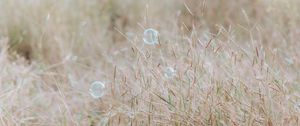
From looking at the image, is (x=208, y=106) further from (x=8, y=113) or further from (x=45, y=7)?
(x=45, y=7)

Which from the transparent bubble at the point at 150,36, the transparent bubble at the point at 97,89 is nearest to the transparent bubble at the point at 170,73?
the transparent bubble at the point at 150,36

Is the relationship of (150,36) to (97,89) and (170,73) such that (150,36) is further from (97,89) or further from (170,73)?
(97,89)

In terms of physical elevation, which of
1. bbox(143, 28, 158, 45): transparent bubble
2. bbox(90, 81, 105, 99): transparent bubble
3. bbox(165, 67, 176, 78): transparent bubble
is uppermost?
bbox(143, 28, 158, 45): transparent bubble

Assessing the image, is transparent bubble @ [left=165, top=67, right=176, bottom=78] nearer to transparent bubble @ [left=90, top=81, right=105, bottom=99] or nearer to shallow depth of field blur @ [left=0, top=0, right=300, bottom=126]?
shallow depth of field blur @ [left=0, top=0, right=300, bottom=126]

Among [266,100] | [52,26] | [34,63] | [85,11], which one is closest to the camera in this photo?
[266,100]

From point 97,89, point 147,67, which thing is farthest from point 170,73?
point 97,89

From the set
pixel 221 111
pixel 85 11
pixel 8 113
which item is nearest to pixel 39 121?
pixel 8 113

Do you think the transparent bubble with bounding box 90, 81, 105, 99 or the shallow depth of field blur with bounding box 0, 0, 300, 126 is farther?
the transparent bubble with bounding box 90, 81, 105, 99

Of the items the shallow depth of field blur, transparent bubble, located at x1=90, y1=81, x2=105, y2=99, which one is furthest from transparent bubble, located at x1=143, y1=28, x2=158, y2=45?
transparent bubble, located at x1=90, y1=81, x2=105, y2=99
